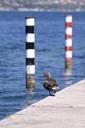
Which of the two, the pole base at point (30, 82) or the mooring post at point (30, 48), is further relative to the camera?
the pole base at point (30, 82)

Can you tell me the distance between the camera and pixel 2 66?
23.0 meters

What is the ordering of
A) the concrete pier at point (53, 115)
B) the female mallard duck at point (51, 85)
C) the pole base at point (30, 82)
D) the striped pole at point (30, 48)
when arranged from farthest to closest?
the pole base at point (30, 82) → the striped pole at point (30, 48) → the female mallard duck at point (51, 85) → the concrete pier at point (53, 115)

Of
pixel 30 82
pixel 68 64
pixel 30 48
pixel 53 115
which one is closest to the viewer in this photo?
pixel 53 115

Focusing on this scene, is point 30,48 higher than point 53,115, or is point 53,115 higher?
point 30,48

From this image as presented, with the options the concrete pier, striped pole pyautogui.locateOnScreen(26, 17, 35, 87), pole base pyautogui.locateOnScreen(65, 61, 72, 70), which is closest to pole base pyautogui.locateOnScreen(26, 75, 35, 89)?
striped pole pyautogui.locateOnScreen(26, 17, 35, 87)

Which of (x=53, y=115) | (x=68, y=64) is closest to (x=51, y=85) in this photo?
(x=53, y=115)

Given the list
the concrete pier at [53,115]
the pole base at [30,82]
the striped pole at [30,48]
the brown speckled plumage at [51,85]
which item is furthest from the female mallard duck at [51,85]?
the pole base at [30,82]

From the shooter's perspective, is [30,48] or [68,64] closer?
[30,48]

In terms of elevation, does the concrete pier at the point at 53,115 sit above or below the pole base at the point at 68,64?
above

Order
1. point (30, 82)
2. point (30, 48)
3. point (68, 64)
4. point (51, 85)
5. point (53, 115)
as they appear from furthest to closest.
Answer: point (68, 64) → point (30, 82) → point (30, 48) → point (51, 85) → point (53, 115)

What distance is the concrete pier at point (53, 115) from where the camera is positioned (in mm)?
9039

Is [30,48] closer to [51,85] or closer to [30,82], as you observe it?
[30,82]

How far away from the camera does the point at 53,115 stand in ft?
31.8

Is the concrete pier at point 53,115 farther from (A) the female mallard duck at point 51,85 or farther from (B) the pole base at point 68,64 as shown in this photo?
(B) the pole base at point 68,64
